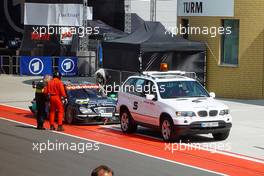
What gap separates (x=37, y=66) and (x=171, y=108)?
2601cm

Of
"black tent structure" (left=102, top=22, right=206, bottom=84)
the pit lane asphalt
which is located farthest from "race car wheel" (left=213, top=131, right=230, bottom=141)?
"black tent structure" (left=102, top=22, right=206, bottom=84)

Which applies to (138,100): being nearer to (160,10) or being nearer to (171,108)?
(171,108)

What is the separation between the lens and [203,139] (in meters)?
18.4

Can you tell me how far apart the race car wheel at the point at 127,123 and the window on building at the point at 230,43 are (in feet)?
35.7

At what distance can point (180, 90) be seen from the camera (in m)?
18.3

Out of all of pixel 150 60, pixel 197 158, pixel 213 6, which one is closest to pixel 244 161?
pixel 197 158

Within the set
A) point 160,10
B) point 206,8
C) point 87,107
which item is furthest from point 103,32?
point 87,107

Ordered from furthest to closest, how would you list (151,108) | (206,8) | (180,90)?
(206,8) < (180,90) < (151,108)

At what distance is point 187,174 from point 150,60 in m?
14.7

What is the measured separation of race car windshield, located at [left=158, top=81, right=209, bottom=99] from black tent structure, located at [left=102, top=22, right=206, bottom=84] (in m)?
8.80

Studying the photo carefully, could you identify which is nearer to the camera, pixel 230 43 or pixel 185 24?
pixel 230 43

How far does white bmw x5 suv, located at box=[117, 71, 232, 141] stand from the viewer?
1711 cm

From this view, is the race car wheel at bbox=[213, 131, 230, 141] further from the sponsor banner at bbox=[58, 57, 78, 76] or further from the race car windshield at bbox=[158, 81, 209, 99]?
the sponsor banner at bbox=[58, 57, 78, 76]

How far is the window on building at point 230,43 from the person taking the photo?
29281 mm
